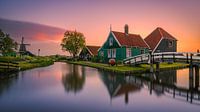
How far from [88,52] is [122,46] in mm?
23329

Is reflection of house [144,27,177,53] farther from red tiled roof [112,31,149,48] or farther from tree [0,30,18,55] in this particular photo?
tree [0,30,18,55]

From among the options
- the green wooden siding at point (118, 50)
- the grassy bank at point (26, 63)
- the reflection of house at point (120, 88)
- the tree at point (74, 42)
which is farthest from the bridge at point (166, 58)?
the tree at point (74, 42)

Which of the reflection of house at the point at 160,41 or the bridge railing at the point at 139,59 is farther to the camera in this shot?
the reflection of house at the point at 160,41

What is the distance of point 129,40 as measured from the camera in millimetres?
45688

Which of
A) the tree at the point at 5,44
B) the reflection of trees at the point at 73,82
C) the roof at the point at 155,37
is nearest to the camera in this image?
the reflection of trees at the point at 73,82

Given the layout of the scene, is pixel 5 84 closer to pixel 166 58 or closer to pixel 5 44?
pixel 166 58

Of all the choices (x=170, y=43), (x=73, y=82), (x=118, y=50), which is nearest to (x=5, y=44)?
(x=118, y=50)

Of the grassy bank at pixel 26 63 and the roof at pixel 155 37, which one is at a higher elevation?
the roof at pixel 155 37

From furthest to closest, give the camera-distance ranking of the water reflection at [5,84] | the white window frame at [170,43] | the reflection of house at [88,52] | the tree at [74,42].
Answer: the tree at [74,42]
the reflection of house at [88,52]
the white window frame at [170,43]
the water reflection at [5,84]

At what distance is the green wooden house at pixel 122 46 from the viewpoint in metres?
43.1

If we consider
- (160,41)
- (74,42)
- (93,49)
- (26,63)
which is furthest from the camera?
(74,42)

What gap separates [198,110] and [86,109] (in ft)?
20.0

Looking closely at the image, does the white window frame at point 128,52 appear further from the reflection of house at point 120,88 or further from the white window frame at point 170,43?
the reflection of house at point 120,88

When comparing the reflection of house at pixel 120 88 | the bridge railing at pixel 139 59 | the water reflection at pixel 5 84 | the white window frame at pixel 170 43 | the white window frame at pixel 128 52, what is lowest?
the reflection of house at pixel 120 88
